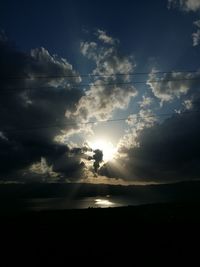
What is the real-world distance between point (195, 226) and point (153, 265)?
65.9 feet

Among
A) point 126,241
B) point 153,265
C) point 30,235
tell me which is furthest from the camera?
point 30,235

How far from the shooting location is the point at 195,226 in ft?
138

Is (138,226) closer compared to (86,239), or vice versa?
(86,239)

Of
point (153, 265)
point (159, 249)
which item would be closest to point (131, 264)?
point (153, 265)

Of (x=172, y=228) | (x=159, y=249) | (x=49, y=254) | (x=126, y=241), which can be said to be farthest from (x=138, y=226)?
(x=49, y=254)

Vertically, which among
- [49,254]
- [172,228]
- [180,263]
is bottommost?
[180,263]

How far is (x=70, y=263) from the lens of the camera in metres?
25.8

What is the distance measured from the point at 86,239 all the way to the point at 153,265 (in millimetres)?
13282

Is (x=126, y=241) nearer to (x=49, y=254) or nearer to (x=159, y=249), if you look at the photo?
(x=159, y=249)

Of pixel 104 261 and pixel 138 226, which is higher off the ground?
pixel 138 226

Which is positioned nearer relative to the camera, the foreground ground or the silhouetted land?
the silhouetted land

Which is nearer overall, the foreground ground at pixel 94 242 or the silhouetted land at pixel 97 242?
the silhouetted land at pixel 97 242

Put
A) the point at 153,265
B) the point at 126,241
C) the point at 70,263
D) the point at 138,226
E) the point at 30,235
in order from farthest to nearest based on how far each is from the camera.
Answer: the point at 138,226, the point at 30,235, the point at 126,241, the point at 70,263, the point at 153,265

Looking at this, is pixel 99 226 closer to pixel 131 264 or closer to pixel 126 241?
pixel 126 241
